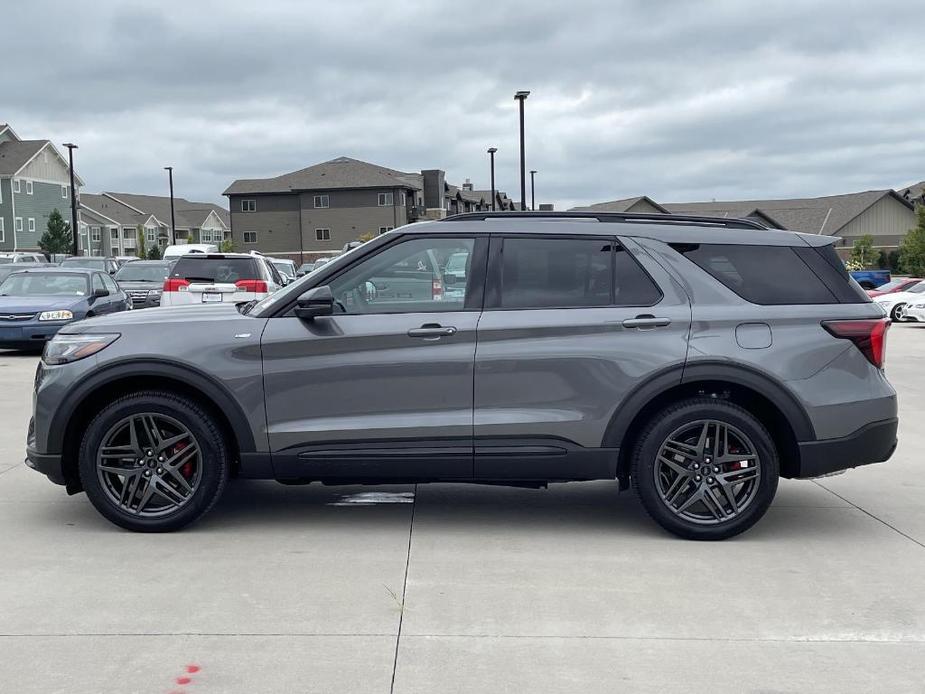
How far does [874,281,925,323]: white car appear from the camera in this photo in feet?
98.9

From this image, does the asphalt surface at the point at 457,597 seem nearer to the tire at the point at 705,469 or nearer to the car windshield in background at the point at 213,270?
the tire at the point at 705,469

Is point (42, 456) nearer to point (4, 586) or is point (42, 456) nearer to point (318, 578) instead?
point (4, 586)

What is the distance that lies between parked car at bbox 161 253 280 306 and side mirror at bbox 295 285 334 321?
32.9 feet

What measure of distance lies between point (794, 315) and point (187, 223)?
130 meters

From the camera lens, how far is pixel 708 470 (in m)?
5.79

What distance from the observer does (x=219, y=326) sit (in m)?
5.85

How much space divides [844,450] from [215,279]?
12008 mm

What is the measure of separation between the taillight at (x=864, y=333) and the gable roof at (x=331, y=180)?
265ft

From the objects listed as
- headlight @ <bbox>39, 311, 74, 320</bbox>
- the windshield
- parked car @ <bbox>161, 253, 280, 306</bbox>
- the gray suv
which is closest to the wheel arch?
the gray suv

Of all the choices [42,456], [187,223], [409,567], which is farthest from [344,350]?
[187,223]

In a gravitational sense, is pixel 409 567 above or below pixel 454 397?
below

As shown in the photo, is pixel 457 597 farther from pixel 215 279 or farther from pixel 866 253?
pixel 866 253

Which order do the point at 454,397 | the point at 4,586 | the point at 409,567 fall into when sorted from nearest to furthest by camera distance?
the point at 4,586
the point at 409,567
the point at 454,397

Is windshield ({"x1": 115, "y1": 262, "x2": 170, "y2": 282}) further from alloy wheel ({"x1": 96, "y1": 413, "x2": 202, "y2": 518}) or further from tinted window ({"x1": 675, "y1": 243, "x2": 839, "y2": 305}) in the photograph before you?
tinted window ({"x1": 675, "y1": 243, "x2": 839, "y2": 305})
